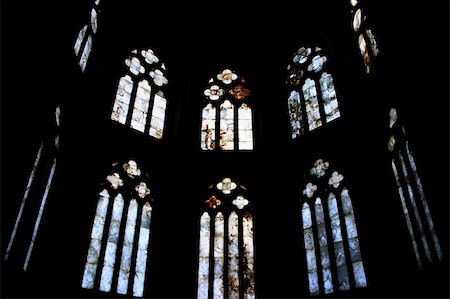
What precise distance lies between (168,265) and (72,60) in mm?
4818

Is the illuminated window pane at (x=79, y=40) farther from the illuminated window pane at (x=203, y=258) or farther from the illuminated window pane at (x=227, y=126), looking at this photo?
the illuminated window pane at (x=203, y=258)

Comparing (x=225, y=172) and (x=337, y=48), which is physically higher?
(x=337, y=48)

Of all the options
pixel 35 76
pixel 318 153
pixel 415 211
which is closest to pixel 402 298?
pixel 415 211

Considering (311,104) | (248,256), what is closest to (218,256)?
(248,256)

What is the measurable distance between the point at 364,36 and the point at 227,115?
13.7 ft

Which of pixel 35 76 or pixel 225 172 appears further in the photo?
pixel 225 172

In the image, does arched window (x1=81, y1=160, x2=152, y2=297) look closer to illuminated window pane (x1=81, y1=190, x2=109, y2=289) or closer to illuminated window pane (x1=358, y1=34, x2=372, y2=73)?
illuminated window pane (x1=81, y1=190, x2=109, y2=289)

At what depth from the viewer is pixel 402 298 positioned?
952 centimetres

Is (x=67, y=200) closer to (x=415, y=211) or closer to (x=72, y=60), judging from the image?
(x=72, y=60)

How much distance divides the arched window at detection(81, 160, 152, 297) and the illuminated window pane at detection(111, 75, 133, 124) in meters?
1.37

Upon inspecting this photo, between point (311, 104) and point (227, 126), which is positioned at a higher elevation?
point (311, 104)

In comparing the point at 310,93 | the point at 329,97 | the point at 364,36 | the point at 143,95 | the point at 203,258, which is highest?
the point at 364,36

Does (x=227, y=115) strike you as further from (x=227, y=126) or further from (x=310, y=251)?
(x=310, y=251)

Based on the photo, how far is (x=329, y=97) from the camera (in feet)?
45.9
